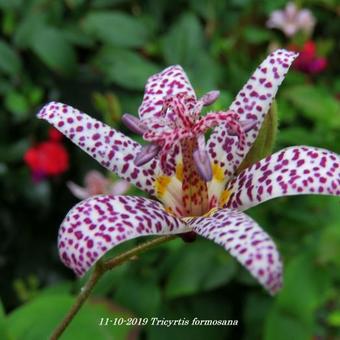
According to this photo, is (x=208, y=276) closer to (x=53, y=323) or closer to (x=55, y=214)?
(x=53, y=323)

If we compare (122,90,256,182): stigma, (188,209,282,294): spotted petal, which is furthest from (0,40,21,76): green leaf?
(188,209,282,294): spotted petal

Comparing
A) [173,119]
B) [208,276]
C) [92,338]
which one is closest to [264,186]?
[173,119]

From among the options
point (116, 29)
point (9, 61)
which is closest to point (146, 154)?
point (116, 29)

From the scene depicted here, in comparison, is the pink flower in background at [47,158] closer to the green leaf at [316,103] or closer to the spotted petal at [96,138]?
the green leaf at [316,103]

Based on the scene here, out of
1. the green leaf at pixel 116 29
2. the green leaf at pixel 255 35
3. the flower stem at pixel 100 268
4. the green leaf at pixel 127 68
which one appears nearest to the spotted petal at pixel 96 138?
the flower stem at pixel 100 268

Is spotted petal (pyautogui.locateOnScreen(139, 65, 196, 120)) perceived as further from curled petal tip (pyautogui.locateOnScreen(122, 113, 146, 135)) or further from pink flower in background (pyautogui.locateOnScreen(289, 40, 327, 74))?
pink flower in background (pyautogui.locateOnScreen(289, 40, 327, 74))

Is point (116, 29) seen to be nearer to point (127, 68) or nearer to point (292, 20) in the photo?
point (127, 68)

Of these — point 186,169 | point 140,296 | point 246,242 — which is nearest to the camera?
point 246,242
